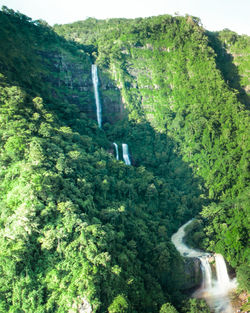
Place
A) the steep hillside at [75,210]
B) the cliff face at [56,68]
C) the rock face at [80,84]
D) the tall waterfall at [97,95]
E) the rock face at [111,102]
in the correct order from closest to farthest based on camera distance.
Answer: the steep hillside at [75,210] → the cliff face at [56,68] → the rock face at [80,84] → the tall waterfall at [97,95] → the rock face at [111,102]

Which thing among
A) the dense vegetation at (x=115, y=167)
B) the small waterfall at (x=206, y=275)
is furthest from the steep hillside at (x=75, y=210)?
the small waterfall at (x=206, y=275)

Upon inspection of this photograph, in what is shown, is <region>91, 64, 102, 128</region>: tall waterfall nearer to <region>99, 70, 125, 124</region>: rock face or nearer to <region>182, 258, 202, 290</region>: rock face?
<region>99, 70, 125, 124</region>: rock face

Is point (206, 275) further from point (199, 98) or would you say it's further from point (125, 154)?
point (199, 98)

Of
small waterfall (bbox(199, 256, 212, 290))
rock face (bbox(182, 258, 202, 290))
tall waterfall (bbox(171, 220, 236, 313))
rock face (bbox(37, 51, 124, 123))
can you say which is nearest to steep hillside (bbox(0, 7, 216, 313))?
rock face (bbox(182, 258, 202, 290))

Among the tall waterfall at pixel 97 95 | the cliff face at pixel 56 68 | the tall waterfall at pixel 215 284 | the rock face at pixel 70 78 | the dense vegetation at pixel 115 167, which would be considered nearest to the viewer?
the dense vegetation at pixel 115 167

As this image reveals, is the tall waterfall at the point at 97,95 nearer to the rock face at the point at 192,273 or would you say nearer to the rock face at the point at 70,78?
the rock face at the point at 70,78

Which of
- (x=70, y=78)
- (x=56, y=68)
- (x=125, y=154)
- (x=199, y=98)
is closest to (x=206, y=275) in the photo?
(x=125, y=154)

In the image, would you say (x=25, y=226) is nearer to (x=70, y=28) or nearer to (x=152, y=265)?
(x=152, y=265)
